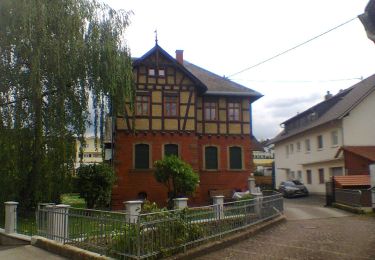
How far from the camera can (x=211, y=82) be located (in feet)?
100

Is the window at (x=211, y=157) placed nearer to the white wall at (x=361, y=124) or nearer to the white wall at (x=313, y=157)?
the white wall at (x=313, y=157)

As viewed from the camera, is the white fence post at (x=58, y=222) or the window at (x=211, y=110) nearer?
the white fence post at (x=58, y=222)

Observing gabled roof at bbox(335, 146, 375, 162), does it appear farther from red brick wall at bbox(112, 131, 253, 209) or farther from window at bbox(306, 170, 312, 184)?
window at bbox(306, 170, 312, 184)

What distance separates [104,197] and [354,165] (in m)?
16.2

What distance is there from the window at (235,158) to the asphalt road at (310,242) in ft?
39.2

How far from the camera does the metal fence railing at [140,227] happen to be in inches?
356

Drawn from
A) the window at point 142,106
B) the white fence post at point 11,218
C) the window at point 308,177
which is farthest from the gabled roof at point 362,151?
the white fence post at point 11,218

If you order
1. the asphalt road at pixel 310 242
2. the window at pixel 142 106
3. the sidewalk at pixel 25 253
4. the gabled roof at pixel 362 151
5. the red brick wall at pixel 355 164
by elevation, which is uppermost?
the window at pixel 142 106

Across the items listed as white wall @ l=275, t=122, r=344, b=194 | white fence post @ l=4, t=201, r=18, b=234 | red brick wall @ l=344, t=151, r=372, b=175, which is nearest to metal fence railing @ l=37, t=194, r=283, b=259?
white fence post @ l=4, t=201, r=18, b=234

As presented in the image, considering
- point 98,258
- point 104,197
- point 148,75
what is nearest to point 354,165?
point 148,75

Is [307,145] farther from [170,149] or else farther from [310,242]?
[310,242]

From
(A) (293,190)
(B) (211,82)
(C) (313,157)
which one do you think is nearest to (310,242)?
(B) (211,82)

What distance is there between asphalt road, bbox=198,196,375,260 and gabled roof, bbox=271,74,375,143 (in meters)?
15.3

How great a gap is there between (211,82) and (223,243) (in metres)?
20.2
